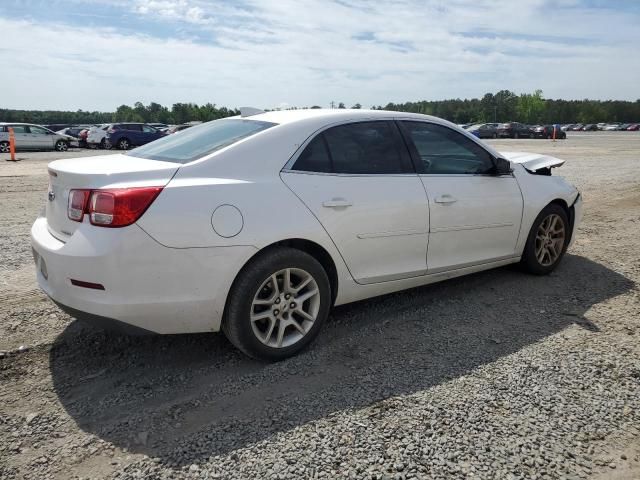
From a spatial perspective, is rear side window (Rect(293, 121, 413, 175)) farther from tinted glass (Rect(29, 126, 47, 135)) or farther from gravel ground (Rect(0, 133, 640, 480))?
tinted glass (Rect(29, 126, 47, 135))

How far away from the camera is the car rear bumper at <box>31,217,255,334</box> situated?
114 inches

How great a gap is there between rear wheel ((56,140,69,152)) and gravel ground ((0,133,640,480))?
972 inches

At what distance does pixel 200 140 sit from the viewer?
12.3ft

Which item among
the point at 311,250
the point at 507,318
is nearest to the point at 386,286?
the point at 311,250

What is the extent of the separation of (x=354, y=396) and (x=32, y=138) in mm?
27265

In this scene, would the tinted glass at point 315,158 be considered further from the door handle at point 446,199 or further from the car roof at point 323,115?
the door handle at point 446,199

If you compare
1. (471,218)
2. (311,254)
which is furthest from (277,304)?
(471,218)

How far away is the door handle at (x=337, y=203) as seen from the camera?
3.53 metres

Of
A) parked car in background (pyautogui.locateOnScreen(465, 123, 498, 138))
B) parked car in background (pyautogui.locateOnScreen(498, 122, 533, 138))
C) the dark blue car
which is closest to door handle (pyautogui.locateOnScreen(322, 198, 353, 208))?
the dark blue car

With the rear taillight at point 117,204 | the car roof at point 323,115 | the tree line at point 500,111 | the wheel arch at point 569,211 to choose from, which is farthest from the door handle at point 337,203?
the tree line at point 500,111

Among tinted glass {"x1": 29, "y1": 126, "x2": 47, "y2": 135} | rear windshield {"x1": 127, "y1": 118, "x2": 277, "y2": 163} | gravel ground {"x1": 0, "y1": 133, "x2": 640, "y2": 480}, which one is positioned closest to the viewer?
gravel ground {"x1": 0, "y1": 133, "x2": 640, "y2": 480}

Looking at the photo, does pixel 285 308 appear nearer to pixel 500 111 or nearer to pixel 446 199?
pixel 446 199

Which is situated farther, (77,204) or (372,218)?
(372,218)

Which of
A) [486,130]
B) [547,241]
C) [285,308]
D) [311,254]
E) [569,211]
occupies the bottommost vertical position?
[285,308]
